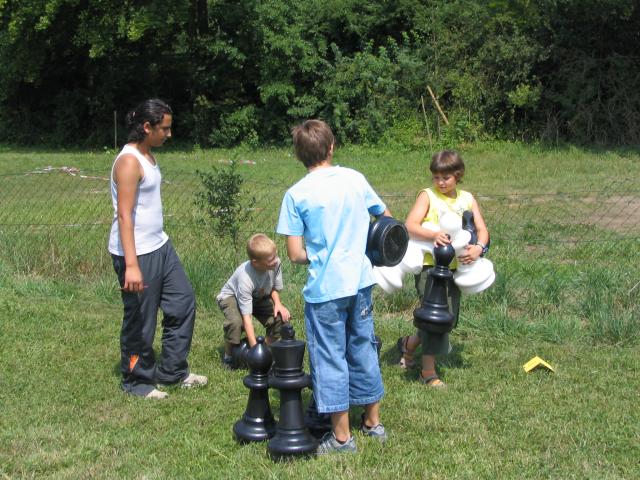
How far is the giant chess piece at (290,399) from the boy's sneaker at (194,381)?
1219 millimetres

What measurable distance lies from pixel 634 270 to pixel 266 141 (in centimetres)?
1857

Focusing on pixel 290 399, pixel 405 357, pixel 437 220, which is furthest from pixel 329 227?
pixel 405 357

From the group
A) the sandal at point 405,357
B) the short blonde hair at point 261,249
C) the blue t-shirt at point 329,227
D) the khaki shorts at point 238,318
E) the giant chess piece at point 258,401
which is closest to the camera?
the blue t-shirt at point 329,227

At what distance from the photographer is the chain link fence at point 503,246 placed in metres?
6.24

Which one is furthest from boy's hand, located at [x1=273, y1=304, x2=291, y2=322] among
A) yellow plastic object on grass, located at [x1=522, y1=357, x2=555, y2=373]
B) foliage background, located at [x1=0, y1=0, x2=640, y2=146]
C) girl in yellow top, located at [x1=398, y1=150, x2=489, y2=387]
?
foliage background, located at [x1=0, y1=0, x2=640, y2=146]

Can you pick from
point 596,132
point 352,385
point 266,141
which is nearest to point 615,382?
point 352,385

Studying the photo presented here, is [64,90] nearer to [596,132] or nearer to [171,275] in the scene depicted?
[596,132]

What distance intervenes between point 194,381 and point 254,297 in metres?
Result: 0.79

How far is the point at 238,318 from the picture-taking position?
17.8ft

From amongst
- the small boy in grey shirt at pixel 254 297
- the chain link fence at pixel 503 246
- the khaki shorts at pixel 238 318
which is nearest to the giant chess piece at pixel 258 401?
the small boy in grey shirt at pixel 254 297

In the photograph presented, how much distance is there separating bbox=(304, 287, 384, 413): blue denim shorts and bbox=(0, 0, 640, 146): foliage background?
16588mm

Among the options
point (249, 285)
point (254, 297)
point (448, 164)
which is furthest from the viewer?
→ point (254, 297)

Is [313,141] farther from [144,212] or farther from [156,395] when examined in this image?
[156,395]

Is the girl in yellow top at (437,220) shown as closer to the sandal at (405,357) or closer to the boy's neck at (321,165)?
the sandal at (405,357)
